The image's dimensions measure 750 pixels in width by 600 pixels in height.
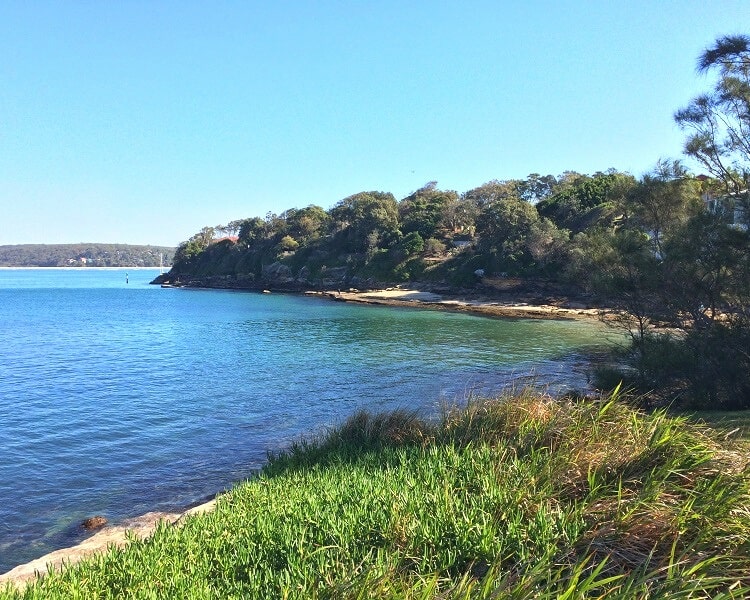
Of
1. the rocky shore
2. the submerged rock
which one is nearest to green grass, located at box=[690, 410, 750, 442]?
the submerged rock

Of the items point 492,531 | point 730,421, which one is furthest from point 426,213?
point 492,531

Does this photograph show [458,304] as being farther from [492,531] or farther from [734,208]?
[492,531]

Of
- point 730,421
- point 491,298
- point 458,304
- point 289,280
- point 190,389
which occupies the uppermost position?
point 289,280

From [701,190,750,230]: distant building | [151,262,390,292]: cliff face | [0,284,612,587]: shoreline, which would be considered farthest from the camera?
[151,262,390,292]: cliff face

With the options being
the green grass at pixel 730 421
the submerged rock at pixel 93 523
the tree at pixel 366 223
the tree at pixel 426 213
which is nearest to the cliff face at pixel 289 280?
the tree at pixel 366 223

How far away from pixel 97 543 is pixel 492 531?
23.0 feet

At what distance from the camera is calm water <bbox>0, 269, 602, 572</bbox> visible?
10906mm

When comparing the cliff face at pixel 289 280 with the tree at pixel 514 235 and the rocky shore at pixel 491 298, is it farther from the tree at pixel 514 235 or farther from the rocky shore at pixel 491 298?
the tree at pixel 514 235

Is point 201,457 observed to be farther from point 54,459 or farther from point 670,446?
point 670,446

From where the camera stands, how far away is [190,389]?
2045cm

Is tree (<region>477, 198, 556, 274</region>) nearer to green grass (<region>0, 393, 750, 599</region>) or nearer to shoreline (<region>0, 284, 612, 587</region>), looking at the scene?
shoreline (<region>0, 284, 612, 587</region>)

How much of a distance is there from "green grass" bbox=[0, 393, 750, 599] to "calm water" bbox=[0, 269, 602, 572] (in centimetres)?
525

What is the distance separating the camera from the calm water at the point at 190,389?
10906mm

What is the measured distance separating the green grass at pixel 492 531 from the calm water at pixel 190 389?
5253 millimetres
